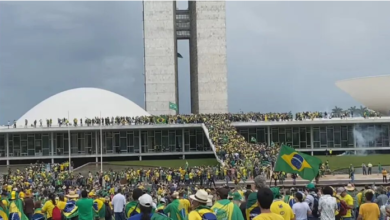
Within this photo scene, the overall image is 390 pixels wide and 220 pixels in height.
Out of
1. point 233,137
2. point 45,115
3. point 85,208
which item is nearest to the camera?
point 85,208

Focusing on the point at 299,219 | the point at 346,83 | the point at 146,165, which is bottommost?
the point at 146,165

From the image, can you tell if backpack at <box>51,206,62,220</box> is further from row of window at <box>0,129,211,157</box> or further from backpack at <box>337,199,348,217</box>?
row of window at <box>0,129,211,157</box>

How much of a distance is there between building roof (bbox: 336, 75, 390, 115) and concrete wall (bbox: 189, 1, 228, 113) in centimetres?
1452

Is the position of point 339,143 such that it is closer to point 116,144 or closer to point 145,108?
point 116,144

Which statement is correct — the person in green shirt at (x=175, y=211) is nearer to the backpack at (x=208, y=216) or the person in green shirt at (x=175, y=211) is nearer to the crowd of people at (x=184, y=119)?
the backpack at (x=208, y=216)

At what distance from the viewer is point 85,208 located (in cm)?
1045

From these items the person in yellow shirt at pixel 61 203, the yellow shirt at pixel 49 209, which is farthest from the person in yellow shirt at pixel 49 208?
the person in yellow shirt at pixel 61 203

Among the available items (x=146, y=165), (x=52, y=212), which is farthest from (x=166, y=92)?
(x=52, y=212)

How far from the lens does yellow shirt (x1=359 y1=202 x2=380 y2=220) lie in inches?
344

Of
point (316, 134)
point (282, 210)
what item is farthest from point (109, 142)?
point (282, 210)

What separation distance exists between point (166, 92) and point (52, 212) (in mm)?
56340

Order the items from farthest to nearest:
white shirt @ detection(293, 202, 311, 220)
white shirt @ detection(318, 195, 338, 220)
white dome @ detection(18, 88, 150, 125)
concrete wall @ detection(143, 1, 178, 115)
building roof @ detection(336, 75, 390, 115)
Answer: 1. concrete wall @ detection(143, 1, 178, 115)
2. white dome @ detection(18, 88, 150, 125)
3. building roof @ detection(336, 75, 390, 115)
4. white shirt @ detection(318, 195, 338, 220)
5. white shirt @ detection(293, 202, 311, 220)

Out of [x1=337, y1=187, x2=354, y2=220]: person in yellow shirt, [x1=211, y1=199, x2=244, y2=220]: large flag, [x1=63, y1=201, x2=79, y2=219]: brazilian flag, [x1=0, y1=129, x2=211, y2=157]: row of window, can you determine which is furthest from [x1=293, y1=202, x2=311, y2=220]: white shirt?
[x1=0, y1=129, x2=211, y2=157]: row of window

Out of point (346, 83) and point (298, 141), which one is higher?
point (346, 83)
